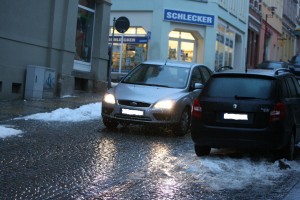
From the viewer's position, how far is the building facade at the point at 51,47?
49.3 ft

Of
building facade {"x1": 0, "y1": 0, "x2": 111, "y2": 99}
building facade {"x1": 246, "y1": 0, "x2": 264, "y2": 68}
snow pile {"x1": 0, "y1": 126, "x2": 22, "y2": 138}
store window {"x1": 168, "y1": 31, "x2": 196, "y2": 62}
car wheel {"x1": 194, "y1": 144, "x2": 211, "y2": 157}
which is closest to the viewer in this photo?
car wheel {"x1": 194, "y1": 144, "x2": 211, "y2": 157}

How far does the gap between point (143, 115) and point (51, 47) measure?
6.95 metres

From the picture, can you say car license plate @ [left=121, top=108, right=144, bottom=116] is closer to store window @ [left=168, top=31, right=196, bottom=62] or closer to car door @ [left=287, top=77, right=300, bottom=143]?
car door @ [left=287, top=77, right=300, bottom=143]

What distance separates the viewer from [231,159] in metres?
8.55

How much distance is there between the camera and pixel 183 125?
11438 millimetres

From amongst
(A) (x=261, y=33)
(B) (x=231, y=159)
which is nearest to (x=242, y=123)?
(B) (x=231, y=159)

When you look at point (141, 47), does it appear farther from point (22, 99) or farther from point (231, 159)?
point (231, 159)

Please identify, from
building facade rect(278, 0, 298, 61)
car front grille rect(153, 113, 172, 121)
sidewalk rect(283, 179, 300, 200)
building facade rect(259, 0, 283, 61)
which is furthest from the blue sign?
building facade rect(278, 0, 298, 61)

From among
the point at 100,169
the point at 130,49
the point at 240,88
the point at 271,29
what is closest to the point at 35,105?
the point at 100,169

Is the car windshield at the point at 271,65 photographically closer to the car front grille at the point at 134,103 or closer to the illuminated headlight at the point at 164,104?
the illuminated headlight at the point at 164,104

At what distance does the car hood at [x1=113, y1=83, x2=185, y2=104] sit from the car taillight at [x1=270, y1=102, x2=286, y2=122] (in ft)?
10.9

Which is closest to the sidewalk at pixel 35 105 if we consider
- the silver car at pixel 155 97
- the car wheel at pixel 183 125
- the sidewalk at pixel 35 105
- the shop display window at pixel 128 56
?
the sidewalk at pixel 35 105

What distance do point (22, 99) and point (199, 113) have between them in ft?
27.5

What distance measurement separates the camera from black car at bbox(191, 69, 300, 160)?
26.6 feet
